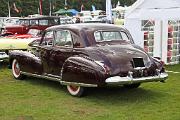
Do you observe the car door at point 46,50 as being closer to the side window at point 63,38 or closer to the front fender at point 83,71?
the side window at point 63,38

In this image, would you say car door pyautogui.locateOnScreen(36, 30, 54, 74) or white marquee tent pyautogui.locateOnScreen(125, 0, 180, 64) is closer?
car door pyautogui.locateOnScreen(36, 30, 54, 74)

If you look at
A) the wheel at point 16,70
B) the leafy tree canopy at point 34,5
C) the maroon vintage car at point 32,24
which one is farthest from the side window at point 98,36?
the leafy tree canopy at point 34,5

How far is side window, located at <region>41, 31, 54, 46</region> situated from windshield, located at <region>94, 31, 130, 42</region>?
48.7 inches

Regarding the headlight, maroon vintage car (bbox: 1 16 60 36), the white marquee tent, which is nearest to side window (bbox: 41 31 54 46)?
the headlight

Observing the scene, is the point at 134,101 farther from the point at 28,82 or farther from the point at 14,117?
the point at 28,82

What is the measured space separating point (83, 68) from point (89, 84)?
33 cm

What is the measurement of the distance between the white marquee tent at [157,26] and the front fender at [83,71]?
5097 millimetres

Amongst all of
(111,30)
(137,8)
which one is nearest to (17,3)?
(137,8)

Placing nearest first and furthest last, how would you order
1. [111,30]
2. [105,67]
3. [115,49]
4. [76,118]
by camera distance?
1. [76,118]
2. [105,67]
3. [115,49]
4. [111,30]

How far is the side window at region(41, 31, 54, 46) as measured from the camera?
9430mm

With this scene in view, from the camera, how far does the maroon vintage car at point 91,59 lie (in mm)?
7680

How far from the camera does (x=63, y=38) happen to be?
9.02 m

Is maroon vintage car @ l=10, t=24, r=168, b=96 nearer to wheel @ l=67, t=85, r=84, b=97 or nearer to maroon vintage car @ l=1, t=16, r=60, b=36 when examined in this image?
wheel @ l=67, t=85, r=84, b=97

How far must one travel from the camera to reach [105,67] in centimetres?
762
